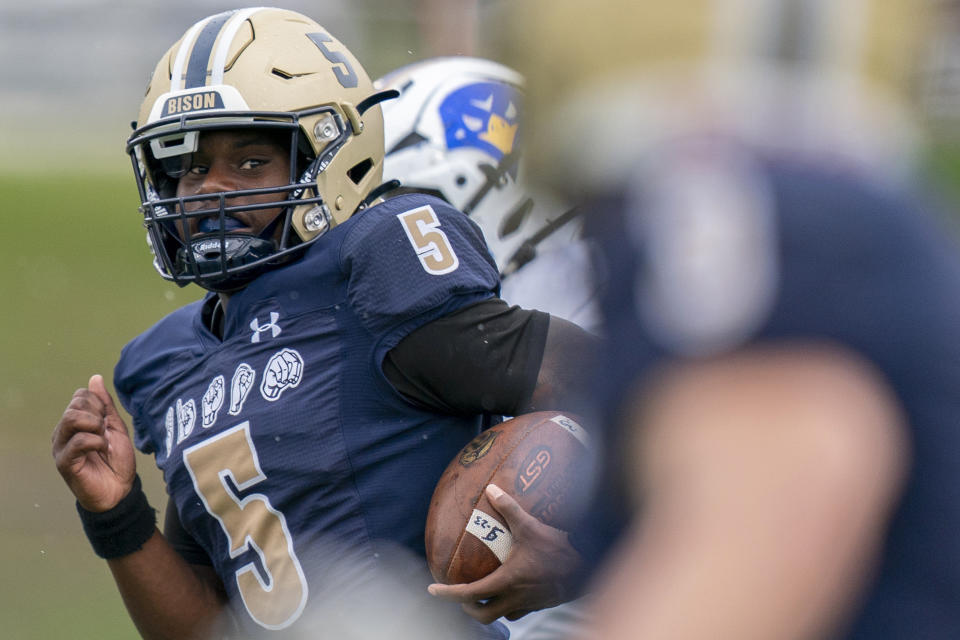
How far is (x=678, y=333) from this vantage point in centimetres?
78

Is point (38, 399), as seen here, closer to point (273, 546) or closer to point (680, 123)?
point (273, 546)

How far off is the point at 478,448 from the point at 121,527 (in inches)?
32.9

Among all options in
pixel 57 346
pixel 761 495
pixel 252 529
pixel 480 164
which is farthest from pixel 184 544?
pixel 57 346

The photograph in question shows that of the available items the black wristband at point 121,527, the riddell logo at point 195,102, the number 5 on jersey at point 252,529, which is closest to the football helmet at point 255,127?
the riddell logo at point 195,102

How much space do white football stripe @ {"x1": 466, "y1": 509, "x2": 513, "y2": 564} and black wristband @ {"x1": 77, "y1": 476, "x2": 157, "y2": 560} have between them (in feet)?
2.65

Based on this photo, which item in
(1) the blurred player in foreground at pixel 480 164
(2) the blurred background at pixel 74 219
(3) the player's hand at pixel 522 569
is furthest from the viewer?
(2) the blurred background at pixel 74 219

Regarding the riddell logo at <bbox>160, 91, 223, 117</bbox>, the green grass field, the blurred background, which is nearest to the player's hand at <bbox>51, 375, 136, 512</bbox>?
the riddell logo at <bbox>160, 91, 223, 117</bbox>

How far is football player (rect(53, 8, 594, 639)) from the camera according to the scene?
2.02 meters

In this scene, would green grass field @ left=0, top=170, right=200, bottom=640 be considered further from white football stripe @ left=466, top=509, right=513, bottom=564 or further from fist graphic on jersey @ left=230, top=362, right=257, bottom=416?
white football stripe @ left=466, top=509, right=513, bottom=564

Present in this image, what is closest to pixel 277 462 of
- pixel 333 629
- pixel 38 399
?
pixel 333 629

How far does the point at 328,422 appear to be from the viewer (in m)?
2.04

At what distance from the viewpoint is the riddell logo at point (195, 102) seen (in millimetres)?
2273

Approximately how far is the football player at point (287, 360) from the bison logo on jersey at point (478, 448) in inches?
1.9

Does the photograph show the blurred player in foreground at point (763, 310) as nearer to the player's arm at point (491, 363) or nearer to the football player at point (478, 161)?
the player's arm at point (491, 363)
